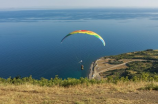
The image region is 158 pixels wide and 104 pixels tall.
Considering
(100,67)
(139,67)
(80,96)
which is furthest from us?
(100,67)

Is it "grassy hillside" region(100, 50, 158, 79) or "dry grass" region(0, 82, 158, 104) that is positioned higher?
"dry grass" region(0, 82, 158, 104)

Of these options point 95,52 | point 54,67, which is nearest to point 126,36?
point 95,52

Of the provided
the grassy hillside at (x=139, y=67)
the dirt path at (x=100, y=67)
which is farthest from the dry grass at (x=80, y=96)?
the dirt path at (x=100, y=67)

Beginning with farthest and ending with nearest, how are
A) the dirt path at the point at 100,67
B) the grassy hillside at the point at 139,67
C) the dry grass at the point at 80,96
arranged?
the dirt path at the point at 100,67 < the grassy hillside at the point at 139,67 < the dry grass at the point at 80,96

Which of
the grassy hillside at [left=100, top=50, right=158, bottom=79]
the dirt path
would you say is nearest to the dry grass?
the grassy hillside at [left=100, top=50, right=158, bottom=79]

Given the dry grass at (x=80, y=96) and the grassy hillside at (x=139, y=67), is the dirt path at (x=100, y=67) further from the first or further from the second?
the dry grass at (x=80, y=96)

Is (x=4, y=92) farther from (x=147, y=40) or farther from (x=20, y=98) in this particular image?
(x=147, y=40)

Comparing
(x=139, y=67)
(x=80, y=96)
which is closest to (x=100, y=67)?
(x=139, y=67)

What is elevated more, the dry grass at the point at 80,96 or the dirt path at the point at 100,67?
the dry grass at the point at 80,96

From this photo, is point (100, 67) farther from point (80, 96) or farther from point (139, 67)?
point (80, 96)

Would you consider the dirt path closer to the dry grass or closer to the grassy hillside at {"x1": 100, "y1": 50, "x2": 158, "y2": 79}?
the grassy hillside at {"x1": 100, "y1": 50, "x2": 158, "y2": 79}

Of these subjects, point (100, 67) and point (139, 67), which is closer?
point (139, 67)
